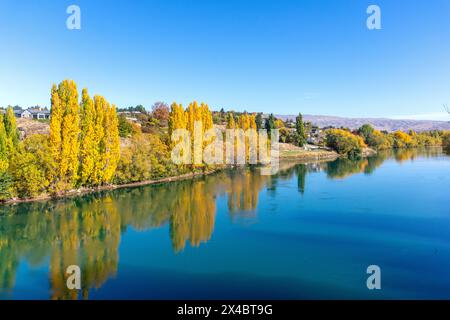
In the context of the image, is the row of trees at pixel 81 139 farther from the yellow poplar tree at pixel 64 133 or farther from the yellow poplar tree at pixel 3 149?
the yellow poplar tree at pixel 3 149

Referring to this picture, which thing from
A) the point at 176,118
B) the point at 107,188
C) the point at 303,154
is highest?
the point at 176,118

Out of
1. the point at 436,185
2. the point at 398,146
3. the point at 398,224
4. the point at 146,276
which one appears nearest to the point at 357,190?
the point at 436,185

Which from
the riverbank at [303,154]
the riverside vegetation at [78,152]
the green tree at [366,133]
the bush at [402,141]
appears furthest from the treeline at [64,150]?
the bush at [402,141]

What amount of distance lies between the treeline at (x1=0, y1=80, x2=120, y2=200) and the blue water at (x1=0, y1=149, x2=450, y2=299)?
6.79ft

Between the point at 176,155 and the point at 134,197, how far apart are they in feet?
38.0

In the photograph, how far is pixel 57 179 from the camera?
26.0m

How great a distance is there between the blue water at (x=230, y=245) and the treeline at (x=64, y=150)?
207cm

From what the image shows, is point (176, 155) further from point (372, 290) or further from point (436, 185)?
point (372, 290)

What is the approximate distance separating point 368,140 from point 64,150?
7859 cm

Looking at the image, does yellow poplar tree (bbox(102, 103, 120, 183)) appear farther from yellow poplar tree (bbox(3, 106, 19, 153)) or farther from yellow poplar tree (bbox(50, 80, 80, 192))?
yellow poplar tree (bbox(3, 106, 19, 153))

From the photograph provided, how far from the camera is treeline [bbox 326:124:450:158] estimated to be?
7269 centimetres

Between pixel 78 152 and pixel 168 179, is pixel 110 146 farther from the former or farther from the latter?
pixel 168 179

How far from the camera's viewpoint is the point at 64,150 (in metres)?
25.7

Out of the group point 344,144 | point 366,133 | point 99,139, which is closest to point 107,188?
point 99,139
